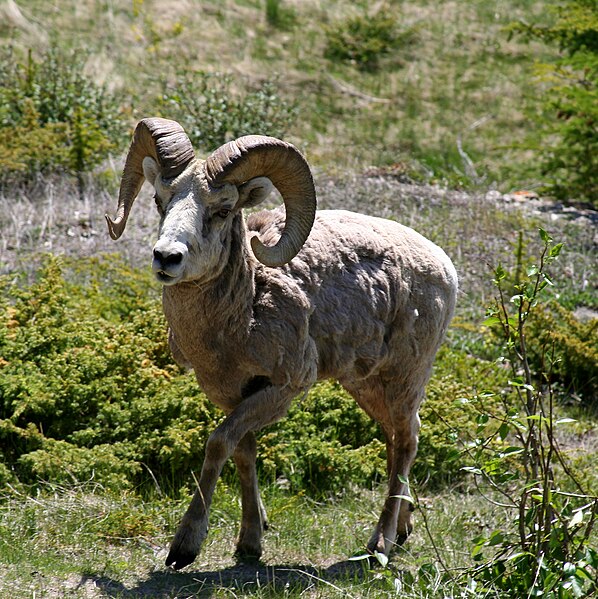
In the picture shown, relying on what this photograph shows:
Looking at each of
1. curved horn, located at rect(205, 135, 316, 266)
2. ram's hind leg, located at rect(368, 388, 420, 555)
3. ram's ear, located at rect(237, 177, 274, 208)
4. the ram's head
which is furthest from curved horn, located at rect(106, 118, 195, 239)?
ram's hind leg, located at rect(368, 388, 420, 555)

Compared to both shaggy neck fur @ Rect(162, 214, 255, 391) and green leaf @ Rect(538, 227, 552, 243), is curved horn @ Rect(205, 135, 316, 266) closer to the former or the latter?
shaggy neck fur @ Rect(162, 214, 255, 391)

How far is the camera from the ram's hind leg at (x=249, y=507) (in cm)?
626

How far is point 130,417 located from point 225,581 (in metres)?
2.08

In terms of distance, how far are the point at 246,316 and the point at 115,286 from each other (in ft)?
14.6

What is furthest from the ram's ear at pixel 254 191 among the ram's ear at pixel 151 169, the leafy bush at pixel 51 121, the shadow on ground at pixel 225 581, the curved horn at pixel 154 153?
the leafy bush at pixel 51 121

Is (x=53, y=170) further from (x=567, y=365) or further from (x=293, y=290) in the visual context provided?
(x=293, y=290)

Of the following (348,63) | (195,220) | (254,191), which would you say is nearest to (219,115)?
(348,63)

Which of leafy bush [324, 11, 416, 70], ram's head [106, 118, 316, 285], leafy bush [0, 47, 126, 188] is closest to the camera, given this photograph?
ram's head [106, 118, 316, 285]

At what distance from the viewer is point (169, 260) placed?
511 cm

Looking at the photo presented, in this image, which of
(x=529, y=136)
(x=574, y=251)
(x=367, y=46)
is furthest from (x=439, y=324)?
(x=367, y=46)

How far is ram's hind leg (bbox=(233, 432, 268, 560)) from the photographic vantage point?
6.26 m

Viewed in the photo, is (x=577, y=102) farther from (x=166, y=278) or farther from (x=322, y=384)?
(x=166, y=278)

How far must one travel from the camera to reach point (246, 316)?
581cm

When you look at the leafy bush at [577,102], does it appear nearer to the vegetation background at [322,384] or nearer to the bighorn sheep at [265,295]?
the vegetation background at [322,384]
